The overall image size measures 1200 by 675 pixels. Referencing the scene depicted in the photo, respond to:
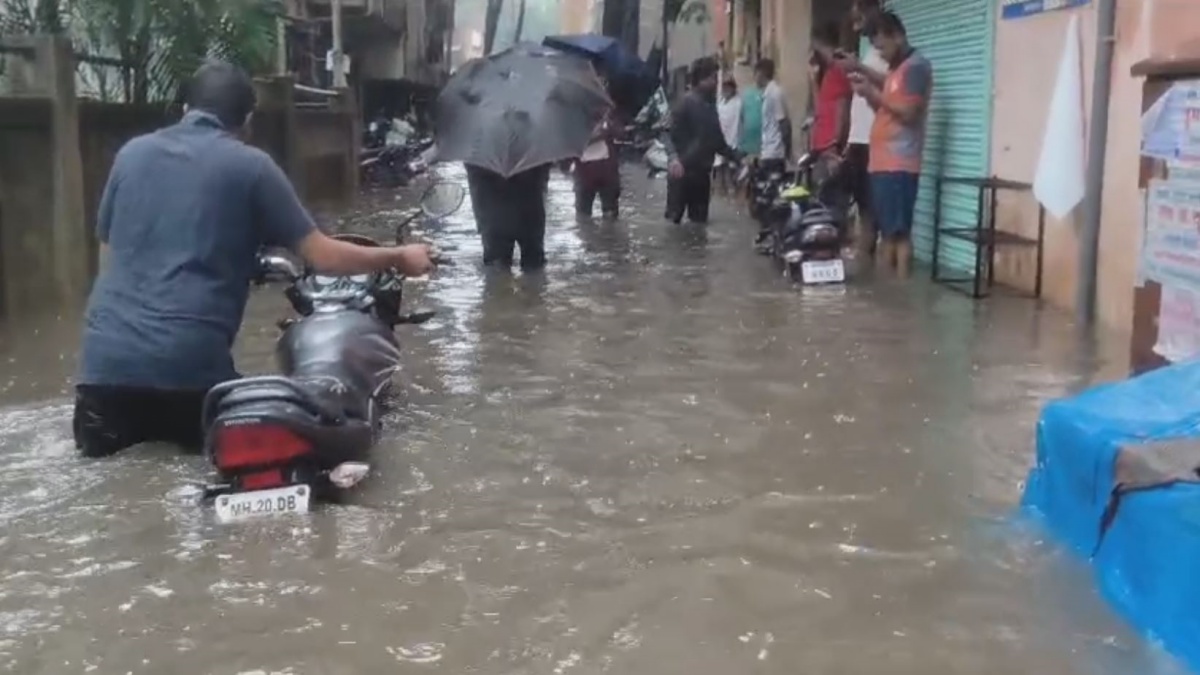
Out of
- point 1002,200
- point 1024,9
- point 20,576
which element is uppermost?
point 1024,9

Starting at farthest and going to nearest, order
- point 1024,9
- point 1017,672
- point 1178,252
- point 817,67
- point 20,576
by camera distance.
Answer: point 817,67
point 1024,9
point 1178,252
point 20,576
point 1017,672

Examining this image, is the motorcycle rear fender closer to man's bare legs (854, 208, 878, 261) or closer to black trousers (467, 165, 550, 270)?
black trousers (467, 165, 550, 270)

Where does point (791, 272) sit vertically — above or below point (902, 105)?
below

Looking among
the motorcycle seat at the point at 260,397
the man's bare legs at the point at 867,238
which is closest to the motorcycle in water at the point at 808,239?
the man's bare legs at the point at 867,238

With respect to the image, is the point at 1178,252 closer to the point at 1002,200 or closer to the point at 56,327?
the point at 1002,200

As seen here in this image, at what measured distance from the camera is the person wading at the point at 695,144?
15586 millimetres

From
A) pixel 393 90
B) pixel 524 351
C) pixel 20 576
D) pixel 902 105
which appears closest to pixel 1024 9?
pixel 902 105

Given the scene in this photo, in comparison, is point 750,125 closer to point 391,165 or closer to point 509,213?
point 391,165

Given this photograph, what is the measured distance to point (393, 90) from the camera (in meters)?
38.4

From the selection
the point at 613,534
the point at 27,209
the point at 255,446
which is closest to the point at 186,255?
the point at 255,446

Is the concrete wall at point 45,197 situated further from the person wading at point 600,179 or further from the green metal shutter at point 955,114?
the person wading at point 600,179

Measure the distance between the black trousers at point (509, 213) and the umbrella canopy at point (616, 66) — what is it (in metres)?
2.40

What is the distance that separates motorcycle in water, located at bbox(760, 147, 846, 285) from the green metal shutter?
946mm

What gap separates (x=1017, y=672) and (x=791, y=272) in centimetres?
753
